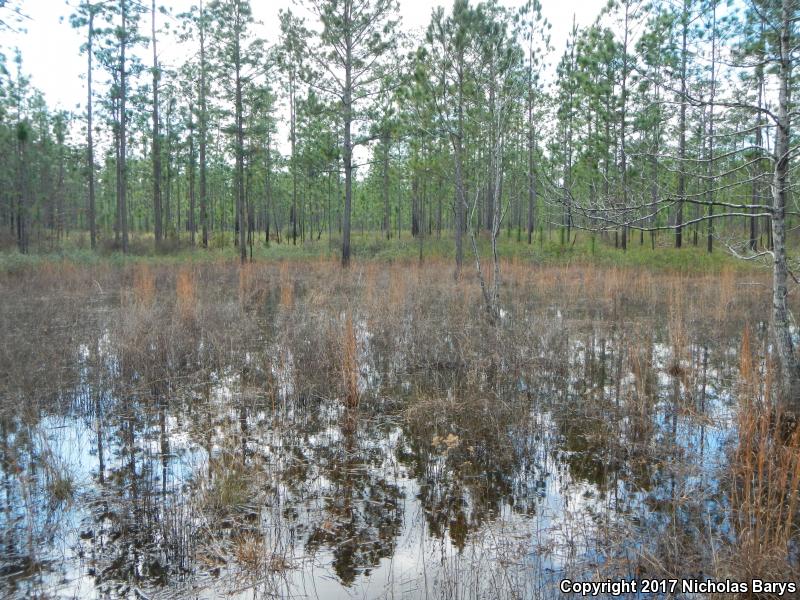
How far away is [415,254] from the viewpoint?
23344 millimetres

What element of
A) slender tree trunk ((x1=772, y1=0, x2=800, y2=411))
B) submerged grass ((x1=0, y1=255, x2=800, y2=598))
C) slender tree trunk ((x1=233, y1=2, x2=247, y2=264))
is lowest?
submerged grass ((x1=0, y1=255, x2=800, y2=598))

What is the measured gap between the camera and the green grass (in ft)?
63.1

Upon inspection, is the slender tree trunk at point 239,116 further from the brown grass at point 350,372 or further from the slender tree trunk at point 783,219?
the slender tree trunk at point 783,219

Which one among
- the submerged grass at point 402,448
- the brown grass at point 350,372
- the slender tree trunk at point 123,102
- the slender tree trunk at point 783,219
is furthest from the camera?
the slender tree trunk at point 123,102

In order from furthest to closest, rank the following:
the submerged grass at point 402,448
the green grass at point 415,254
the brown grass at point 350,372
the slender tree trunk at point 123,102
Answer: the slender tree trunk at point 123,102, the green grass at point 415,254, the brown grass at point 350,372, the submerged grass at point 402,448

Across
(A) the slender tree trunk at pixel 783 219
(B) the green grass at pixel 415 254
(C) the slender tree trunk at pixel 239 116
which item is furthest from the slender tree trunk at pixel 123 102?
(A) the slender tree trunk at pixel 783 219

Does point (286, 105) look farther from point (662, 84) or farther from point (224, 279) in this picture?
point (662, 84)

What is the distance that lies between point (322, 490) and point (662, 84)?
15.4 feet

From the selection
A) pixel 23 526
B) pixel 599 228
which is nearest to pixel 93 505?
pixel 23 526

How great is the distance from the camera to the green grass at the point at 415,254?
1922 cm

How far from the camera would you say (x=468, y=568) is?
2.71 m

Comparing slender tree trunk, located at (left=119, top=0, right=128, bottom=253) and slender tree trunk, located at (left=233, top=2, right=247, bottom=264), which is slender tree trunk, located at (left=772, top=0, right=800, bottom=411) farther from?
slender tree trunk, located at (left=119, top=0, right=128, bottom=253)

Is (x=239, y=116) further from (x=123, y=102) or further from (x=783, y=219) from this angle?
(x=783, y=219)

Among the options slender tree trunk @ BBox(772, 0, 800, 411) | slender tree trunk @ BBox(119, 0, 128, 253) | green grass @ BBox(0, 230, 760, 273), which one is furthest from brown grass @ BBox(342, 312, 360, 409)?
slender tree trunk @ BBox(119, 0, 128, 253)
